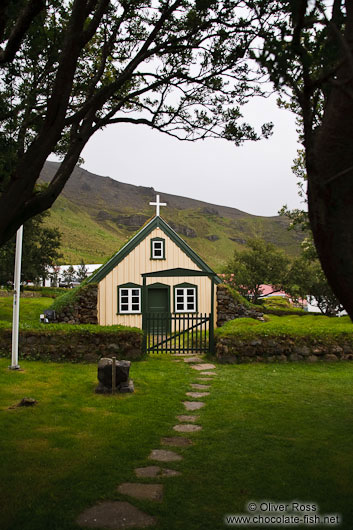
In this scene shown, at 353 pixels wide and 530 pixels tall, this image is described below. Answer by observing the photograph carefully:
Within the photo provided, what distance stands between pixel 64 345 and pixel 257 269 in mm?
29256

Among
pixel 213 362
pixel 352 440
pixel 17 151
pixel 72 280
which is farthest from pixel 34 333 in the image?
pixel 72 280

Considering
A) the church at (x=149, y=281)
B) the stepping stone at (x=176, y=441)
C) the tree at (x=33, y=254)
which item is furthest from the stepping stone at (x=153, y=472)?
the tree at (x=33, y=254)

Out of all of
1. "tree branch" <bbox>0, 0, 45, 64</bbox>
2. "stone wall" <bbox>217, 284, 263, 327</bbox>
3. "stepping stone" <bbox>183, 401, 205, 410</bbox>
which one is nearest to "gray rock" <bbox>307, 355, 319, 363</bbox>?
"stepping stone" <bbox>183, 401, 205, 410</bbox>

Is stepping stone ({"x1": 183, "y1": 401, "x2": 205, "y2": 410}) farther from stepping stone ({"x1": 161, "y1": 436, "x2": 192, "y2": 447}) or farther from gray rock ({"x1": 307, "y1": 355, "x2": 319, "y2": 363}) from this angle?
gray rock ({"x1": 307, "y1": 355, "x2": 319, "y2": 363})

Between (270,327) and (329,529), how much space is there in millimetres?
10084

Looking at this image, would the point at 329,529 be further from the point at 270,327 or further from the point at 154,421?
the point at 270,327

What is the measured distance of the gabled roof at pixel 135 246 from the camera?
20594mm

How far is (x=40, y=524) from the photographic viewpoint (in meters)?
3.45

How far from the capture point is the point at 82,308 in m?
20.4

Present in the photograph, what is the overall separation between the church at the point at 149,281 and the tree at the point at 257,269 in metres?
17.1

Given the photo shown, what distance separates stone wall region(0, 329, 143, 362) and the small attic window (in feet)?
30.2

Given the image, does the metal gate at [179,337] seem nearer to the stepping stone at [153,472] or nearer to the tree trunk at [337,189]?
the stepping stone at [153,472]

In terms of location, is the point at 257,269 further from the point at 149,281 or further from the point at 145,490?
the point at 145,490

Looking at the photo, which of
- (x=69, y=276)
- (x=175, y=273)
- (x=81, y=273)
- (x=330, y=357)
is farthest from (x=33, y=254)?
(x=69, y=276)
